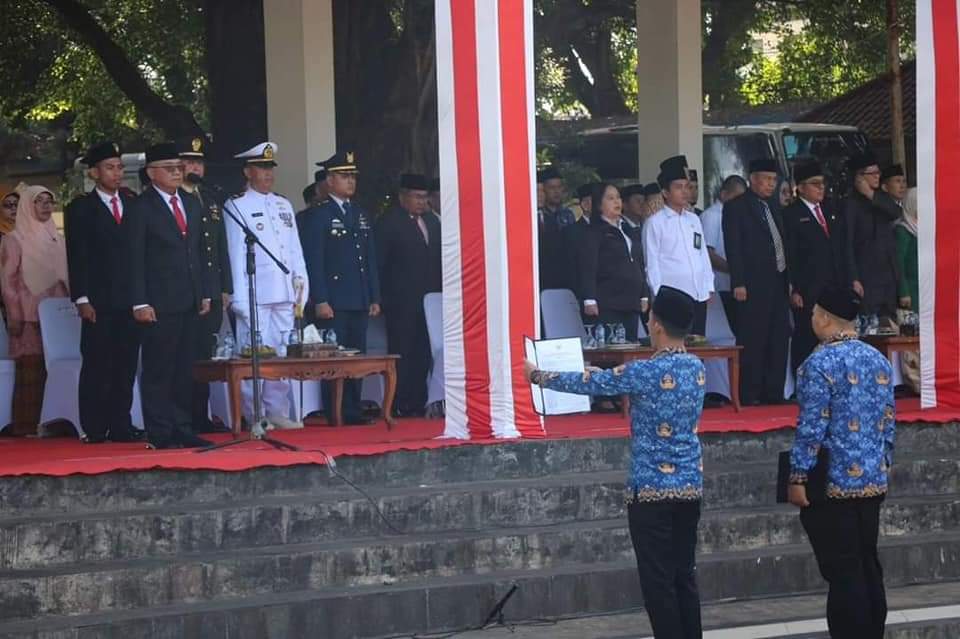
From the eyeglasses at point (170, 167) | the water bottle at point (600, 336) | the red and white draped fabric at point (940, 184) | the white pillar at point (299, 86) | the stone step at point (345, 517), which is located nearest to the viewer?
the stone step at point (345, 517)

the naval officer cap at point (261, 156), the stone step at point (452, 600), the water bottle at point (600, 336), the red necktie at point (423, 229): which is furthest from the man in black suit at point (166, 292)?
the water bottle at point (600, 336)

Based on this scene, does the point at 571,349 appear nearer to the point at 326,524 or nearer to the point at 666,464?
the point at 666,464

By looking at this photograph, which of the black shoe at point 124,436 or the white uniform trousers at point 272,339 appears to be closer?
the black shoe at point 124,436

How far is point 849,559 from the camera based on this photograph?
715cm

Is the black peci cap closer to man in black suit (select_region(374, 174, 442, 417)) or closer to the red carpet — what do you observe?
the red carpet

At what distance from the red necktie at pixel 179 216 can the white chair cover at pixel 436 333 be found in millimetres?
2138

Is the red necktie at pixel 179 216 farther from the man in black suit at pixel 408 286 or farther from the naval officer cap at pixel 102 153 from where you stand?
the man in black suit at pixel 408 286

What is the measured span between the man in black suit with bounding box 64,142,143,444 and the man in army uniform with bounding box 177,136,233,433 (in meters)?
0.44

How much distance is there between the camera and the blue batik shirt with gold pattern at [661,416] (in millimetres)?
7051

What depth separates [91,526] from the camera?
8.52 metres

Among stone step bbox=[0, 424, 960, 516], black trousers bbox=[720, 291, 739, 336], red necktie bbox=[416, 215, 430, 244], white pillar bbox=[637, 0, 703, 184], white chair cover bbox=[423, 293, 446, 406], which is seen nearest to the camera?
stone step bbox=[0, 424, 960, 516]

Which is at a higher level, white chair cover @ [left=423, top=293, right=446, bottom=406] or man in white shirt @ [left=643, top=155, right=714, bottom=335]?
man in white shirt @ [left=643, top=155, right=714, bottom=335]

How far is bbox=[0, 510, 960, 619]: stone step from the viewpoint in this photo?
8.16m

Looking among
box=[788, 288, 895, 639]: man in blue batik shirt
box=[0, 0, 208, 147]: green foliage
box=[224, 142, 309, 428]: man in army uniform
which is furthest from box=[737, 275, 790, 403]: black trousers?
box=[0, 0, 208, 147]: green foliage
